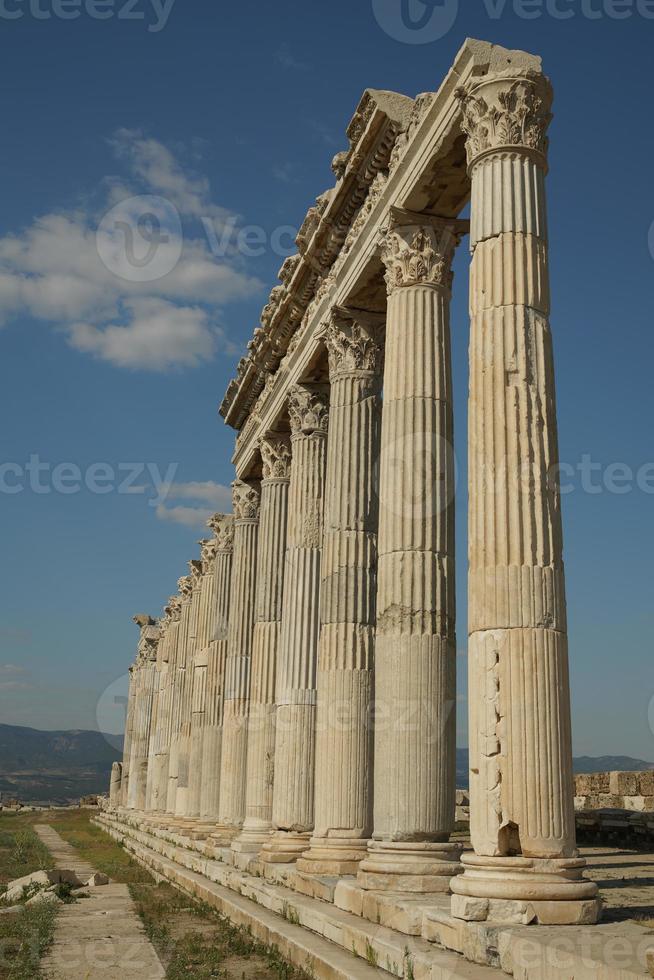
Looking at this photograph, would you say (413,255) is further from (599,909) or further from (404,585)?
(599,909)

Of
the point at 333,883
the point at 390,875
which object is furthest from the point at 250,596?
the point at 390,875

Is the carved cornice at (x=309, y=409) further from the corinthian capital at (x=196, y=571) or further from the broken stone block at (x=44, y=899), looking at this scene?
the corinthian capital at (x=196, y=571)

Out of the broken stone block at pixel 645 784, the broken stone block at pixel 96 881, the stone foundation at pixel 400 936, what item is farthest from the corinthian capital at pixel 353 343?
the broken stone block at pixel 645 784

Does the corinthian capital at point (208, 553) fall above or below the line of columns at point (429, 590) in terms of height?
above

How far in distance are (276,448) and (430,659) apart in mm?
13761

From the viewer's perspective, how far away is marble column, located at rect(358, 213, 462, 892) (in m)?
13.9

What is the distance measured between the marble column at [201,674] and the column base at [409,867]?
730 inches

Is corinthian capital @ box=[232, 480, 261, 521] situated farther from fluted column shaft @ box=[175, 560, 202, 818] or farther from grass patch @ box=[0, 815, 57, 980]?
grass patch @ box=[0, 815, 57, 980]

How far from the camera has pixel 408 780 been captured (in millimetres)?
14031

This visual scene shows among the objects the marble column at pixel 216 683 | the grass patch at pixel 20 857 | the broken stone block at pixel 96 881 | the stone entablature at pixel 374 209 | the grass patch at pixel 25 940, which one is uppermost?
the stone entablature at pixel 374 209

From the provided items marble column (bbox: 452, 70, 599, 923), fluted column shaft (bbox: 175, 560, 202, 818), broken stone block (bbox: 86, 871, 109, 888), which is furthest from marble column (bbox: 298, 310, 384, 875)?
fluted column shaft (bbox: 175, 560, 202, 818)

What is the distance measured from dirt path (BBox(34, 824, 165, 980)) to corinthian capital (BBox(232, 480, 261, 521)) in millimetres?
12646

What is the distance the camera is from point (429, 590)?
14820 millimetres

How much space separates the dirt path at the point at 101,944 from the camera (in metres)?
12.1
